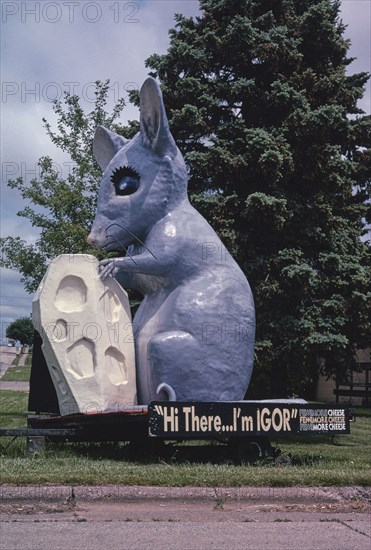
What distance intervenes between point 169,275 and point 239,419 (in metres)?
1.97

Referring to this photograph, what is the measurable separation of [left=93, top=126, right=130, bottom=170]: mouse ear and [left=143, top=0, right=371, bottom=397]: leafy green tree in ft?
12.5

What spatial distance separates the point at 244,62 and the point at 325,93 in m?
1.76

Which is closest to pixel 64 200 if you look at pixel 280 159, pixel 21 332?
pixel 280 159

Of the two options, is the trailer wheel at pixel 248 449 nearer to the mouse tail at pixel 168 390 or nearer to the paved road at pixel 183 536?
the mouse tail at pixel 168 390

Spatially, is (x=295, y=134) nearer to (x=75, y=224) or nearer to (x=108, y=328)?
(x=75, y=224)

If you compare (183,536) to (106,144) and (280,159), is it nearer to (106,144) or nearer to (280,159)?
(106,144)

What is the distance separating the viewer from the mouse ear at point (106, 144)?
10141 mm

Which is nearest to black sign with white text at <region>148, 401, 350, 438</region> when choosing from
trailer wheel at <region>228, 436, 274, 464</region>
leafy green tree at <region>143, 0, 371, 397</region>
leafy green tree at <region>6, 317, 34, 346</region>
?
trailer wheel at <region>228, 436, 274, 464</region>

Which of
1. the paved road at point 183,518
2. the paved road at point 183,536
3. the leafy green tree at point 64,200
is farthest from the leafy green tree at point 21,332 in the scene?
the paved road at point 183,536

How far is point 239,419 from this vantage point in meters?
7.94

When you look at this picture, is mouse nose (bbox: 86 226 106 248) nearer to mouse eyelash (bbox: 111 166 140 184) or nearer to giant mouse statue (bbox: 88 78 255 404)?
giant mouse statue (bbox: 88 78 255 404)

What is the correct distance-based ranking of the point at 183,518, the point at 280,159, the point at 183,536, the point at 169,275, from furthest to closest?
1. the point at 280,159
2. the point at 169,275
3. the point at 183,518
4. the point at 183,536

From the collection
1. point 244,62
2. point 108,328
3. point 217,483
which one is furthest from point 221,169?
point 217,483

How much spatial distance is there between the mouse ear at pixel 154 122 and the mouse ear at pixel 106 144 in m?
0.92
